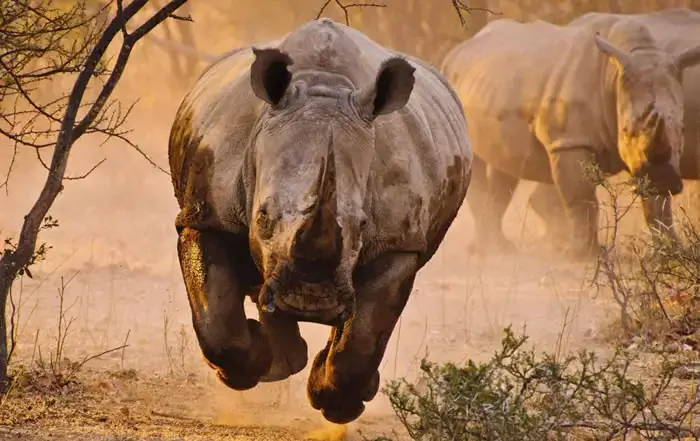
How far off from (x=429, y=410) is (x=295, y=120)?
1026 millimetres

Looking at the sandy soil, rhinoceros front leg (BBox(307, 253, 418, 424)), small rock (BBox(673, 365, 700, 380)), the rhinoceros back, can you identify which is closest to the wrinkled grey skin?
the rhinoceros back

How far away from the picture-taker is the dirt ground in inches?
236

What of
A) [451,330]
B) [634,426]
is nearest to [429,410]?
[634,426]

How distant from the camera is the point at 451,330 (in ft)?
29.0

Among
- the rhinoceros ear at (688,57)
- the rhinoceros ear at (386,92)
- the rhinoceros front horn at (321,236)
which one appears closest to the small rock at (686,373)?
the rhinoceros ear at (386,92)

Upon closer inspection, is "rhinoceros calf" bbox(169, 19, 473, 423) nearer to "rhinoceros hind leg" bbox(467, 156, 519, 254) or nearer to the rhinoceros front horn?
the rhinoceros front horn

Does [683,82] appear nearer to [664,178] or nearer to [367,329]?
[664,178]

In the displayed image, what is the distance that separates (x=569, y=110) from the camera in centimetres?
1193

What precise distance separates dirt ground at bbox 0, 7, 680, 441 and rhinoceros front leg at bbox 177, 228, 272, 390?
46 centimetres

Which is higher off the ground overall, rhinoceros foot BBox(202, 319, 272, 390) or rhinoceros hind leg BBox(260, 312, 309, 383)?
rhinoceros foot BBox(202, 319, 272, 390)

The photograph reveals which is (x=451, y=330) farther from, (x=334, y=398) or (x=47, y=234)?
(x=47, y=234)

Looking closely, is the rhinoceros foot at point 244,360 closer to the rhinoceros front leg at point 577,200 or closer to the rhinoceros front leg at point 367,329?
the rhinoceros front leg at point 367,329

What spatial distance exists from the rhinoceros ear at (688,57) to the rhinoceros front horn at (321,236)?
7509mm

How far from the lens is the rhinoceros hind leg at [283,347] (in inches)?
228
